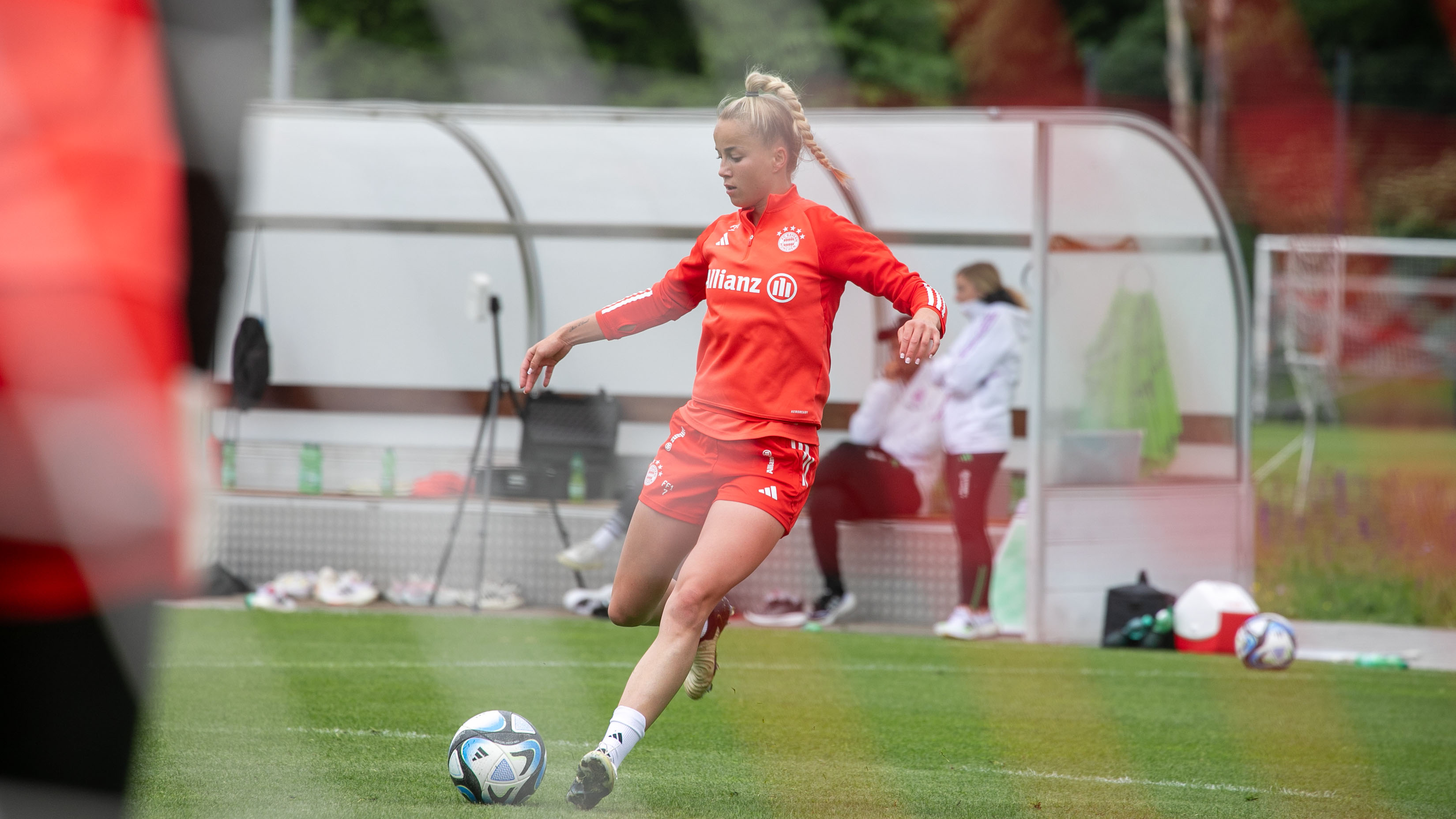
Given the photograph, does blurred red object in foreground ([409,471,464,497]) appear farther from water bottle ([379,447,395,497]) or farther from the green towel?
the green towel

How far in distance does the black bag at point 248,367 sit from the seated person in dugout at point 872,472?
397cm

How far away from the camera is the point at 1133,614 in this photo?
861cm

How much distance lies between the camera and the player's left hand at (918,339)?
12.5 ft

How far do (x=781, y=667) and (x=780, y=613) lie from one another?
191cm

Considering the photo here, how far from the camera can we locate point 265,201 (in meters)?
11.6

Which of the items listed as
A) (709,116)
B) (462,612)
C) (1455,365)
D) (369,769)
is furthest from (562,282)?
(1455,365)

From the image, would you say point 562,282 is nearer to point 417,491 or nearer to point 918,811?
point 417,491

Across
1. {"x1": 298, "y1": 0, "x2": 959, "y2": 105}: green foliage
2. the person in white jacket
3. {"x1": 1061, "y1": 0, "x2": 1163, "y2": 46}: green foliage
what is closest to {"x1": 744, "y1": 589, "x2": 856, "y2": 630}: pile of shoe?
the person in white jacket

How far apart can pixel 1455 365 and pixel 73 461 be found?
A: 109ft

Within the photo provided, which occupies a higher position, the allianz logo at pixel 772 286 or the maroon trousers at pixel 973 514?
the allianz logo at pixel 772 286

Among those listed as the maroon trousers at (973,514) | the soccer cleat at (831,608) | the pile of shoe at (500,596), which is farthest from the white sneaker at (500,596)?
the maroon trousers at (973,514)

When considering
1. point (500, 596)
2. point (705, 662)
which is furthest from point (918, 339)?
point (500, 596)

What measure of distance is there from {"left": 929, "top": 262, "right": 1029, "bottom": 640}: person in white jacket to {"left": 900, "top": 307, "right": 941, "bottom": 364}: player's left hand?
5.03 metres

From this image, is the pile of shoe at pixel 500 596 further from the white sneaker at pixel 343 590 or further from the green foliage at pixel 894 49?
the green foliage at pixel 894 49
